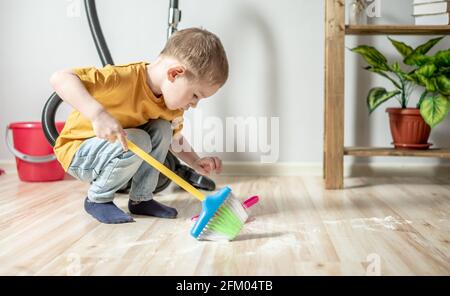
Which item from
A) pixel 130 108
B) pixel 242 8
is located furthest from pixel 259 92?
pixel 130 108

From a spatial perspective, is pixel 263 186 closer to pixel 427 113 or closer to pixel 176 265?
pixel 427 113

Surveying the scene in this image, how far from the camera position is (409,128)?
6.63 ft

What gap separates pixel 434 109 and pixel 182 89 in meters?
0.98

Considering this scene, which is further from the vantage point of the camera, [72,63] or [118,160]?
[72,63]

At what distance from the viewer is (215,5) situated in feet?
7.30

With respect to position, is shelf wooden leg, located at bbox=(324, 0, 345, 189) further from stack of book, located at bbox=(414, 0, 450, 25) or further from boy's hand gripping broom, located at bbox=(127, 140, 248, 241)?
boy's hand gripping broom, located at bbox=(127, 140, 248, 241)

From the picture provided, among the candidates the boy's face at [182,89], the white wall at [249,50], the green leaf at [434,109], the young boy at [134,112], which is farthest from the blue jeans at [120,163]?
the green leaf at [434,109]

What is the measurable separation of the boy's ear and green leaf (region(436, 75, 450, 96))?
39.7 inches

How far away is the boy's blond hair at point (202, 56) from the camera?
4.16ft

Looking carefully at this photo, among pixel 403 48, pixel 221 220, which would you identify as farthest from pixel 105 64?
pixel 403 48

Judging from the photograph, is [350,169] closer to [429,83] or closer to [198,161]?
[429,83]
